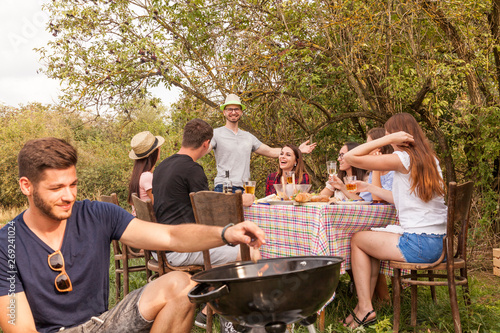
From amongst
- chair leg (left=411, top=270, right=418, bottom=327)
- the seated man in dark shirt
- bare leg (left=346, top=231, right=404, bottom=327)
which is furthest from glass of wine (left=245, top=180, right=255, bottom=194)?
the seated man in dark shirt

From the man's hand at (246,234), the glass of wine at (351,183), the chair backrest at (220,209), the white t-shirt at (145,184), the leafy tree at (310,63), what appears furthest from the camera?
the leafy tree at (310,63)

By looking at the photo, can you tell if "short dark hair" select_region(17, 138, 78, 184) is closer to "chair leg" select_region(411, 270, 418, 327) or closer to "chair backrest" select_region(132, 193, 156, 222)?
"chair backrest" select_region(132, 193, 156, 222)

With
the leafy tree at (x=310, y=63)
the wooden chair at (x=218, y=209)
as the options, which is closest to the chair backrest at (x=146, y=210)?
the wooden chair at (x=218, y=209)

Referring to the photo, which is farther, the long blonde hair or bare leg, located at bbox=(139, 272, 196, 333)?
the long blonde hair

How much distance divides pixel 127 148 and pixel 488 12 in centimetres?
1399

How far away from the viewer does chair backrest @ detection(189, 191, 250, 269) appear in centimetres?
314

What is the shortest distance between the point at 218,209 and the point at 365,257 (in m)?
1.14

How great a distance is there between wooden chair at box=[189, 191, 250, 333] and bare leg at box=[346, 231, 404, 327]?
83cm

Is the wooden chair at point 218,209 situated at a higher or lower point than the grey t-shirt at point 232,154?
lower

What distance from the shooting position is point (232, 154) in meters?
5.55

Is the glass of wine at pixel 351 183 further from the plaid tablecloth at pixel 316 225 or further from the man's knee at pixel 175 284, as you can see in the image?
the man's knee at pixel 175 284

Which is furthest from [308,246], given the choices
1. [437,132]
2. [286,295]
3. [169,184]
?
[437,132]

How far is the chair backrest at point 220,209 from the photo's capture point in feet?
10.3

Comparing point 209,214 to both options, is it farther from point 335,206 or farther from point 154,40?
point 154,40
